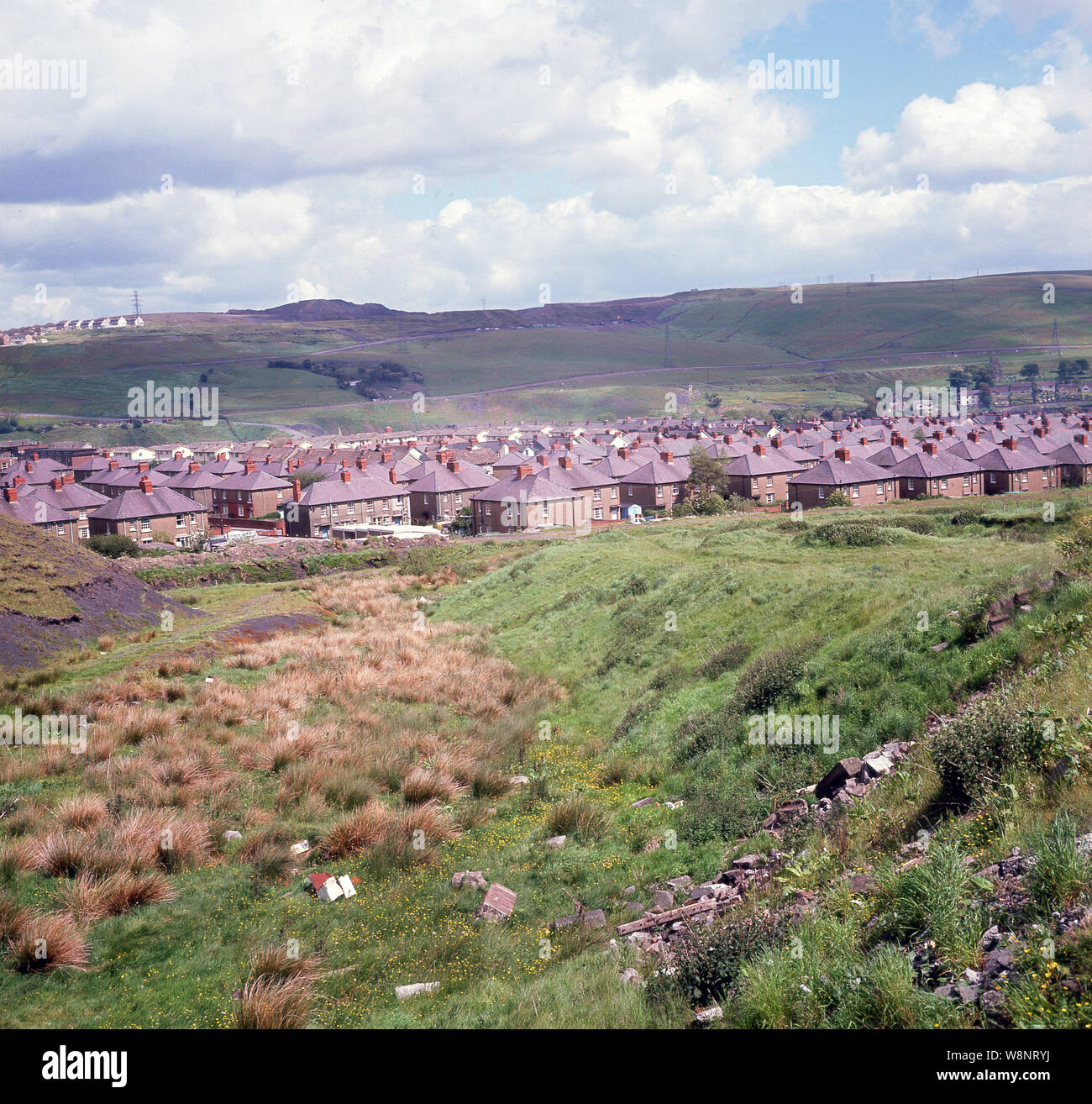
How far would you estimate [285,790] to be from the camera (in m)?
13.9

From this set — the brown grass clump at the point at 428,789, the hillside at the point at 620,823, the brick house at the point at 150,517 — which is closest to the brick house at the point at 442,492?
the brick house at the point at 150,517

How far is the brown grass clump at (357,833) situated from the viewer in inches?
469

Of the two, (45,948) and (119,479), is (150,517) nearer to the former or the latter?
(119,479)

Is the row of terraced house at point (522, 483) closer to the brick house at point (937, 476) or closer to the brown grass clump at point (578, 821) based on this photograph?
the brick house at point (937, 476)

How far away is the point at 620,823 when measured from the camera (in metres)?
13.5

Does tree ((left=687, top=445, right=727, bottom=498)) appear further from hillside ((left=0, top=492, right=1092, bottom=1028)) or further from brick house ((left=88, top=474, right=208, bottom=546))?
hillside ((left=0, top=492, right=1092, bottom=1028))

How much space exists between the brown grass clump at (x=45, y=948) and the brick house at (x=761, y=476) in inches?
2931

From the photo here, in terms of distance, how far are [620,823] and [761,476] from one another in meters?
69.8

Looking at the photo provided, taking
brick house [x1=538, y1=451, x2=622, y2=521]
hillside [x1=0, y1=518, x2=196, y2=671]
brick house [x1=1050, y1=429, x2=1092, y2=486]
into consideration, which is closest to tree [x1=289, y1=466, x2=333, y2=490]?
brick house [x1=538, y1=451, x2=622, y2=521]

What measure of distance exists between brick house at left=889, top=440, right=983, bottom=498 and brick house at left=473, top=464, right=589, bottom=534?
27918mm

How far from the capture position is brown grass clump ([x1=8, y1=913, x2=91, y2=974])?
28.1 ft

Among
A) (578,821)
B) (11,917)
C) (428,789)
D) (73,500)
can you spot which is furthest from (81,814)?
(73,500)
